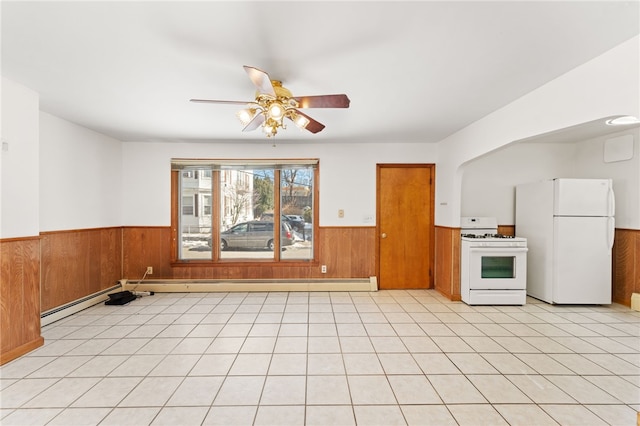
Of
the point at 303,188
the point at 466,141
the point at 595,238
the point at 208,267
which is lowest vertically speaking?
the point at 208,267

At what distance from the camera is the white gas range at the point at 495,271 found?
12.5 feet

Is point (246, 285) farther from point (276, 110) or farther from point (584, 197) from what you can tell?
point (584, 197)

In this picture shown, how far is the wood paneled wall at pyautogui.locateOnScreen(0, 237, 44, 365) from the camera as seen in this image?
92.7 inches

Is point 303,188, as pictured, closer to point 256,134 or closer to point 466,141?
point 256,134

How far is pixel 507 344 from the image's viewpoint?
2.71 metres

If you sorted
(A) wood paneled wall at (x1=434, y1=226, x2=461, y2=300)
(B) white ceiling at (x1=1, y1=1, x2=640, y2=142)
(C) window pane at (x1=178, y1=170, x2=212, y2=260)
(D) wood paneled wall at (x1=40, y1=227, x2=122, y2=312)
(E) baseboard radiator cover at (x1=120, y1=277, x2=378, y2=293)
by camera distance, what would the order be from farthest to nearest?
(C) window pane at (x1=178, y1=170, x2=212, y2=260)
(E) baseboard radiator cover at (x1=120, y1=277, x2=378, y2=293)
(A) wood paneled wall at (x1=434, y1=226, x2=461, y2=300)
(D) wood paneled wall at (x1=40, y1=227, x2=122, y2=312)
(B) white ceiling at (x1=1, y1=1, x2=640, y2=142)

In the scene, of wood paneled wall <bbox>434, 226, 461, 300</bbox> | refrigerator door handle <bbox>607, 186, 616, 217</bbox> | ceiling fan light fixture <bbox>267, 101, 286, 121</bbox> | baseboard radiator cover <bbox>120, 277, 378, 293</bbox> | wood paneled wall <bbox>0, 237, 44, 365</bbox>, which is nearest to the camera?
ceiling fan light fixture <bbox>267, 101, 286, 121</bbox>

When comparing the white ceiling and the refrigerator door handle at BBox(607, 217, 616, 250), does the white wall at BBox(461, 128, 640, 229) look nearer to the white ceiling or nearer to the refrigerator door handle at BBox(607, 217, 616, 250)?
the refrigerator door handle at BBox(607, 217, 616, 250)

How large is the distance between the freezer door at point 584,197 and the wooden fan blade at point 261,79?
404cm

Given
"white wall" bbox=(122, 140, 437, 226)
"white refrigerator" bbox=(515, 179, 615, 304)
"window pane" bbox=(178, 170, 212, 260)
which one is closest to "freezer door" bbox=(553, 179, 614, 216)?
"white refrigerator" bbox=(515, 179, 615, 304)

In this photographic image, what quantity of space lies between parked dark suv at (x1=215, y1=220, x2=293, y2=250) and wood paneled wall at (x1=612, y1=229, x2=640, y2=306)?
4.80m

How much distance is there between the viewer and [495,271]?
3863 mm

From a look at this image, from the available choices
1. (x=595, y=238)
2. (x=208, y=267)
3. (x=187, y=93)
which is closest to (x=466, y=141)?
(x=595, y=238)

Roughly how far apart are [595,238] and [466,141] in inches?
85.2
